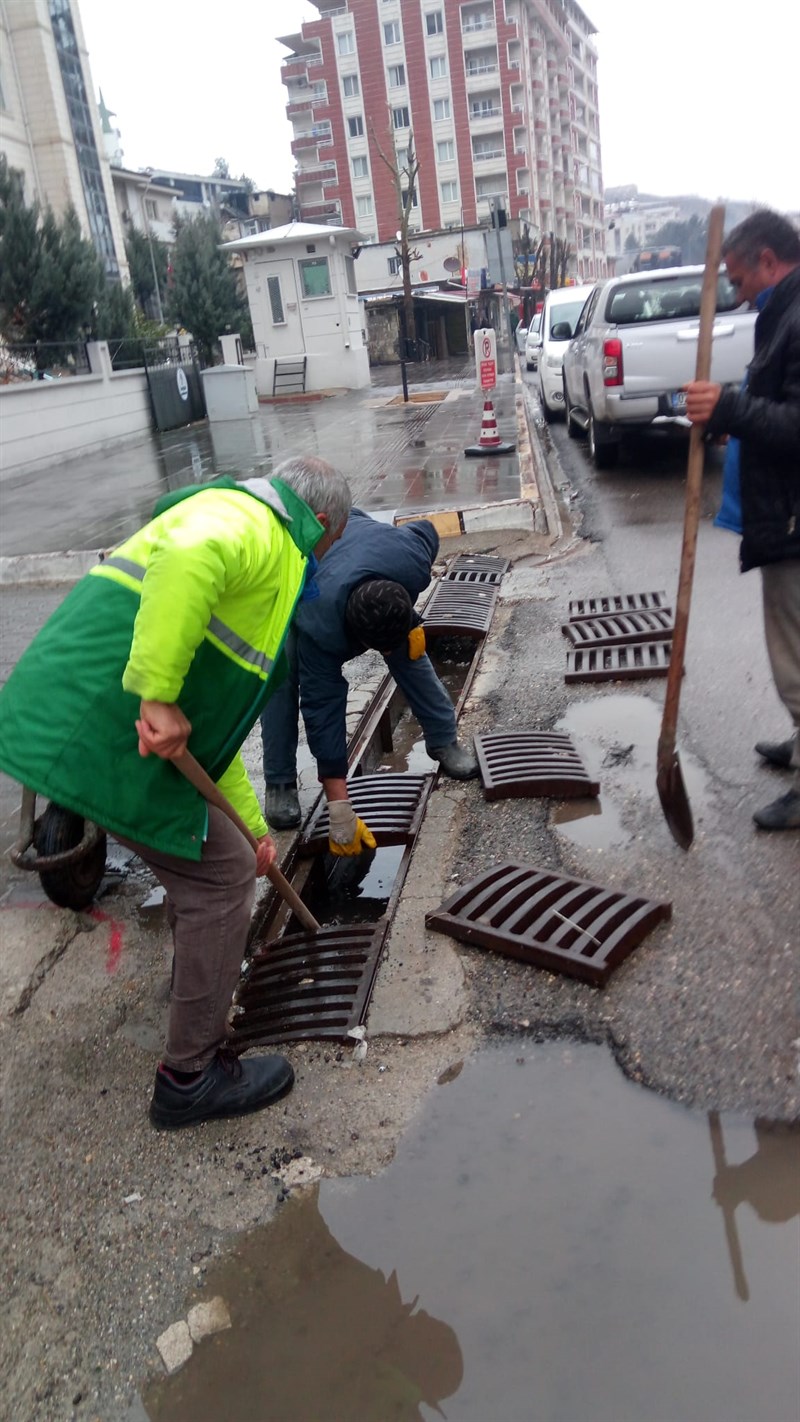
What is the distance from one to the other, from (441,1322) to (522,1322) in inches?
6.2

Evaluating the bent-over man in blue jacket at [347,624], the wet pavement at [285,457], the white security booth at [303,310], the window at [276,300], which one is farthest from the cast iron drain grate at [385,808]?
the window at [276,300]

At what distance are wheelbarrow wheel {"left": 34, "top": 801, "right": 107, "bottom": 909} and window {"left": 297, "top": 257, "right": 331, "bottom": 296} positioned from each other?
2487 centimetres

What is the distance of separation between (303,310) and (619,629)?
22.9 meters

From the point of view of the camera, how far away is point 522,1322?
6.43 ft

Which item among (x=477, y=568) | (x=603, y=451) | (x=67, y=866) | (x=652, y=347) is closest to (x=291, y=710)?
(x=67, y=866)

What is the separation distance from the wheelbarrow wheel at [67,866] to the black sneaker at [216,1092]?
0.94 meters

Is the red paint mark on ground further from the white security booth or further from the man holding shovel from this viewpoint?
the white security booth

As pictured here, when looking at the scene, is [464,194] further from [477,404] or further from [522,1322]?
[522,1322]

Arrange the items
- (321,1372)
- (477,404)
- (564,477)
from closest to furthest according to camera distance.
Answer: (321,1372) → (564,477) → (477,404)

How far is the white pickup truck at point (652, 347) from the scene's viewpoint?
908cm

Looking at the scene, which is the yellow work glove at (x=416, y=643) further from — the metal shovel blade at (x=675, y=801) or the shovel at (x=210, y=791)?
the shovel at (x=210, y=791)

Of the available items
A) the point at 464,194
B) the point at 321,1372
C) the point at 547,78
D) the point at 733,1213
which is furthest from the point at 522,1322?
the point at 547,78

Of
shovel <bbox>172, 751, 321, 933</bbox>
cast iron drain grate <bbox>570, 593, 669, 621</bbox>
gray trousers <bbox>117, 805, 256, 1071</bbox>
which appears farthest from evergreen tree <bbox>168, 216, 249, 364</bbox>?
gray trousers <bbox>117, 805, 256, 1071</bbox>

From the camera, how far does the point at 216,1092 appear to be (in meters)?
2.55
